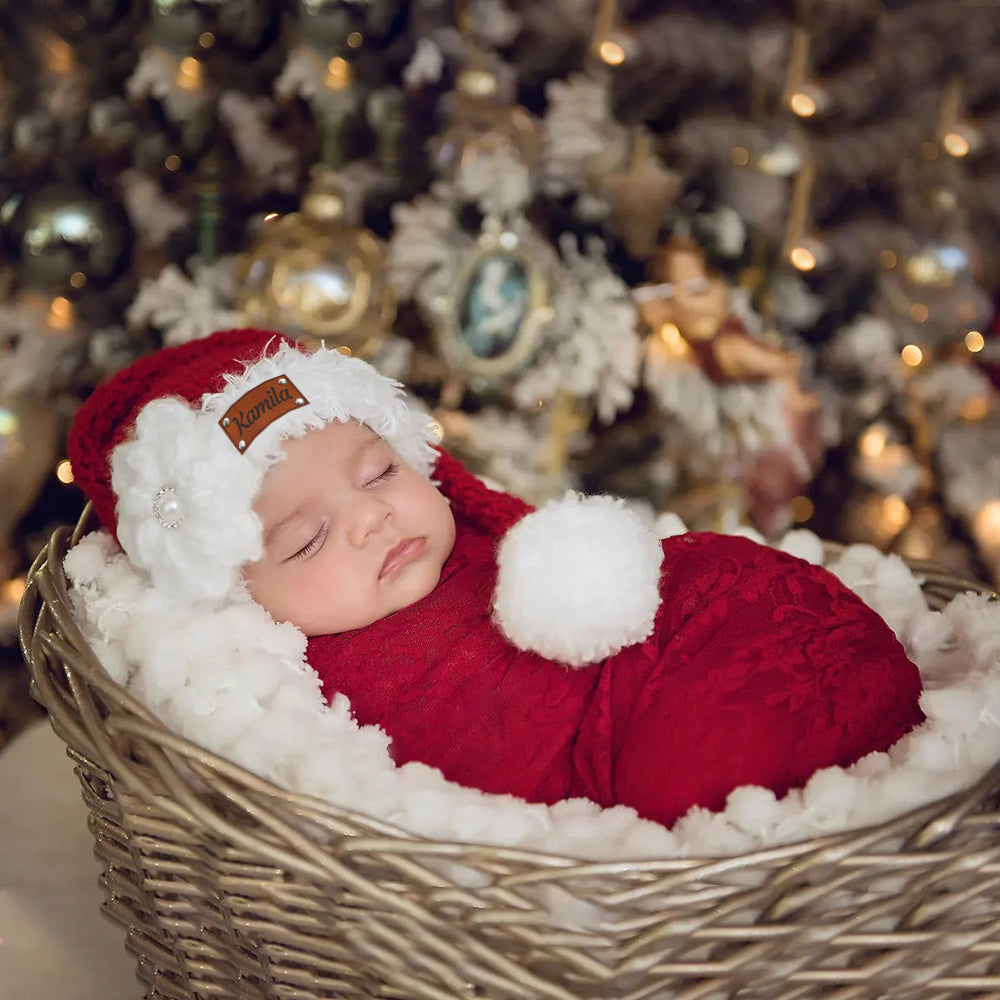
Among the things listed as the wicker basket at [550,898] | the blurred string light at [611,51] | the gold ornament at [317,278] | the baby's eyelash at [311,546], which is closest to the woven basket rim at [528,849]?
the wicker basket at [550,898]

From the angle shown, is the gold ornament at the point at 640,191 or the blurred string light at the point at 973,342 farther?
the blurred string light at the point at 973,342

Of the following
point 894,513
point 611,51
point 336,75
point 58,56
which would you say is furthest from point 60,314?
point 894,513

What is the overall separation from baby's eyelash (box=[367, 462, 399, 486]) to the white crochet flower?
111 mm

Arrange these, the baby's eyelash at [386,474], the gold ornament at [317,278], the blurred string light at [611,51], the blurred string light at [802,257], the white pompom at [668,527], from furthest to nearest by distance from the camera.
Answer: the blurred string light at [802,257]
the blurred string light at [611,51]
the gold ornament at [317,278]
the white pompom at [668,527]
the baby's eyelash at [386,474]

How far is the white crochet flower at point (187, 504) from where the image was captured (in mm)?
901

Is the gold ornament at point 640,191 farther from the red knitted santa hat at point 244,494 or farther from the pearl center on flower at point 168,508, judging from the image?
the pearl center on flower at point 168,508

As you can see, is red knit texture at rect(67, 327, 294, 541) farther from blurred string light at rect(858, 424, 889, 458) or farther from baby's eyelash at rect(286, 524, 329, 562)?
blurred string light at rect(858, 424, 889, 458)

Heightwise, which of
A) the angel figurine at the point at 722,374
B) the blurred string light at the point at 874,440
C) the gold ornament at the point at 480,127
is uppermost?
the gold ornament at the point at 480,127

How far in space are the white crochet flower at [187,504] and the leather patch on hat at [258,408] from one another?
0.03 feet

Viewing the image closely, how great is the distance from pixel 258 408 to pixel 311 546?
0.40 ft

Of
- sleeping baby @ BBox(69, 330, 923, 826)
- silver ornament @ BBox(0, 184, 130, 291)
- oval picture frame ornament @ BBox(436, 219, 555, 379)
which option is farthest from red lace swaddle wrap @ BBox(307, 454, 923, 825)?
silver ornament @ BBox(0, 184, 130, 291)

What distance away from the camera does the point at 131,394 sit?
1023 mm

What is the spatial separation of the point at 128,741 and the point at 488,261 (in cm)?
85

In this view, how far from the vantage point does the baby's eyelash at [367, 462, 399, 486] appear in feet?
3.29
